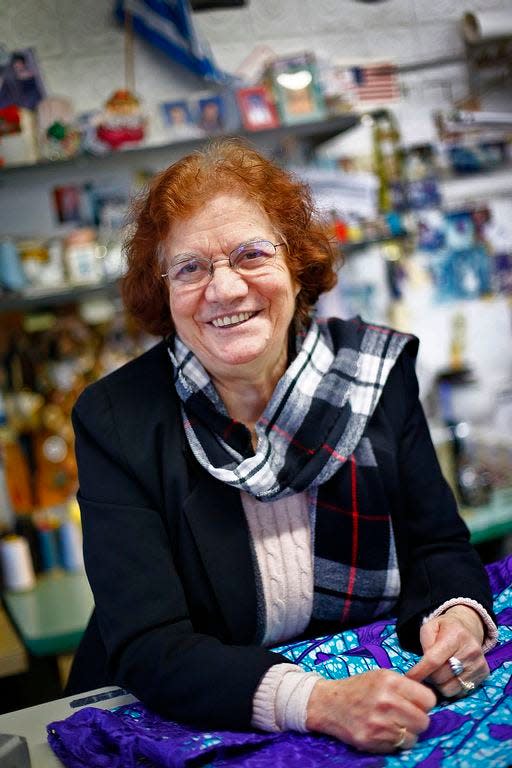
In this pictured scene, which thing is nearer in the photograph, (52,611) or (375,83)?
(52,611)

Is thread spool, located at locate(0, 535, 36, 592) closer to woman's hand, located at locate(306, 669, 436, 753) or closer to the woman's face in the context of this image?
the woman's face

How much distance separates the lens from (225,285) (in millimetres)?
1361

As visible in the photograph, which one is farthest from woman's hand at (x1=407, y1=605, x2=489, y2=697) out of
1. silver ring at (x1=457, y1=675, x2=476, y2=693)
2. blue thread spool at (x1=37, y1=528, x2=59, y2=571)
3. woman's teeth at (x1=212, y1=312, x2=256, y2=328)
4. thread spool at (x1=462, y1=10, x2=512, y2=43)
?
thread spool at (x1=462, y1=10, x2=512, y2=43)

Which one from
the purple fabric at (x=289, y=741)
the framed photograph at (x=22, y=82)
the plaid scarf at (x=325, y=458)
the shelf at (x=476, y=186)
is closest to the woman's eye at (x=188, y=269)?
the plaid scarf at (x=325, y=458)

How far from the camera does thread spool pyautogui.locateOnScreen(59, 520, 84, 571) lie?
8.75ft

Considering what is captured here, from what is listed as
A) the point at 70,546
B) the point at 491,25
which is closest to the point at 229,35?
the point at 491,25

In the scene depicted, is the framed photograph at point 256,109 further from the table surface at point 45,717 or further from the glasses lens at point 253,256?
the table surface at point 45,717

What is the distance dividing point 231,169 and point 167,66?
1.75 meters

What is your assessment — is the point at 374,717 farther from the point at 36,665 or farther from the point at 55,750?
the point at 36,665

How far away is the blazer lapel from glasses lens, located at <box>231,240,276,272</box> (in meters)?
0.35

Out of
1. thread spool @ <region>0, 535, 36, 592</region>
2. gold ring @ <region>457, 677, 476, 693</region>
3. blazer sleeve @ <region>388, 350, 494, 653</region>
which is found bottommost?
thread spool @ <region>0, 535, 36, 592</region>

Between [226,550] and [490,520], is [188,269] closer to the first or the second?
[226,550]

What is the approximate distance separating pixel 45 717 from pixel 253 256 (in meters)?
0.78

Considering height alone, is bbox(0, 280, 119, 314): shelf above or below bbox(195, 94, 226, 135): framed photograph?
below
